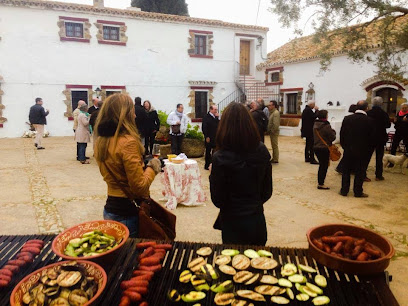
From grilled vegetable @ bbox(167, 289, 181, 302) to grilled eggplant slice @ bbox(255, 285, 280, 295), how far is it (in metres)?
0.42

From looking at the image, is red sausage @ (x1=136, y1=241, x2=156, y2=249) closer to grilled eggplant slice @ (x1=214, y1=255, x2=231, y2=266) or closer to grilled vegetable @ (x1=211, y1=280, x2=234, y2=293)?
grilled eggplant slice @ (x1=214, y1=255, x2=231, y2=266)

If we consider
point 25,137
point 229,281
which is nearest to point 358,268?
point 229,281

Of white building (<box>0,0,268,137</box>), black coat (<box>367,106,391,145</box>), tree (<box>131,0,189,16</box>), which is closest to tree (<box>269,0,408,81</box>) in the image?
black coat (<box>367,106,391,145</box>)

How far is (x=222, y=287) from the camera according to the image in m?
1.69

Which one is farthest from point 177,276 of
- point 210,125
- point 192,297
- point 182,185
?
point 210,125

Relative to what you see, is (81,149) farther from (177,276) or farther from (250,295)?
(250,295)

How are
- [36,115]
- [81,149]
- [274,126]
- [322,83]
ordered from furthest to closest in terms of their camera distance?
[322,83], [36,115], [81,149], [274,126]

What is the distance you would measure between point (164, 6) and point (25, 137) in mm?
16244

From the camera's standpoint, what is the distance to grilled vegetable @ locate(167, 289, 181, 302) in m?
1.61

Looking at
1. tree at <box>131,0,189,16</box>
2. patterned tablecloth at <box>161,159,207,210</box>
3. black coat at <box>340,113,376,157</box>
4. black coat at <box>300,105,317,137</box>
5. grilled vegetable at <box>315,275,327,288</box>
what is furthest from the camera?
tree at <box>131,0,189,16</box>

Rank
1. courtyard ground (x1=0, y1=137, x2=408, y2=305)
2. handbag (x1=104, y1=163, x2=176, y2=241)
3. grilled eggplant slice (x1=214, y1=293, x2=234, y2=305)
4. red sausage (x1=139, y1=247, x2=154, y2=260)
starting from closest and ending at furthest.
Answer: grilled eggplant slice (x1=214, y1=293, x2=234, y2=305) < red sausage (x1=139, y1=247, x2=154, y2=260) < handbag (x1=104, y1=163, x2=176, y2=241) < courtyard ground (x1=0, y1=137, x2=408, y2=305)

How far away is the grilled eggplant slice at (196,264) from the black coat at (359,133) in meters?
5.28

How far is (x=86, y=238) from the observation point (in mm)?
2078

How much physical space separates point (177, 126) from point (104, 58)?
1028 centimetres
